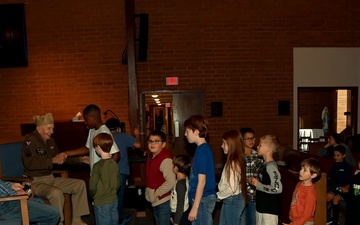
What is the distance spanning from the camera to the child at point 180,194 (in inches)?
140

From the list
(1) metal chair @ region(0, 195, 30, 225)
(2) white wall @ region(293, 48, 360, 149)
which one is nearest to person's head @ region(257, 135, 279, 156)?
(1) metal chair @ region(0, 195, 30, 225)

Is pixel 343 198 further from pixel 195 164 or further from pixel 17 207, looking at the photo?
pixel 17 207

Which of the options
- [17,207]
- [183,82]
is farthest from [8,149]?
[183,82]

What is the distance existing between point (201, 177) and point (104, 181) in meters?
1.15

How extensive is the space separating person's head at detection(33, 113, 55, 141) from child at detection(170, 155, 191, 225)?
228 centimetres

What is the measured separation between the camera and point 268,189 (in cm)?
362

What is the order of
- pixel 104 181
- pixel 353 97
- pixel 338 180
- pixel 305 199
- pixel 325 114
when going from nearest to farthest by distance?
1. pixel 305 199
2. pixel 104 181
3. pixel 338 180
4. pixel 353 97
5. pixel 325 114

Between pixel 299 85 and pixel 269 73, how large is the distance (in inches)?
32.8

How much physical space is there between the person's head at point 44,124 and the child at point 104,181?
4.91 ft

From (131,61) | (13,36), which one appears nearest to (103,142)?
Answer: (131,61)

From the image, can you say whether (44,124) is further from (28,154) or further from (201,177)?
(201,177)

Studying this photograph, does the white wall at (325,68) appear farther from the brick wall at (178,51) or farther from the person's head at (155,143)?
the person's head at (155,143)

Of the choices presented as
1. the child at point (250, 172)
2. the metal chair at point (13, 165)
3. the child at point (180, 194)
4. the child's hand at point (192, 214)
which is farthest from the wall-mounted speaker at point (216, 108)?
the child's hand at point (192, 214)

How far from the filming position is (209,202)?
3.49 meters
